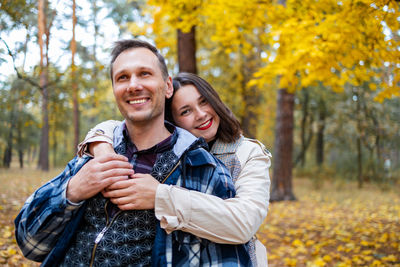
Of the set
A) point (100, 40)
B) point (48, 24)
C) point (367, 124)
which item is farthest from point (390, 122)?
point (48, 24)

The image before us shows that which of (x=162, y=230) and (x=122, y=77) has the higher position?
(x=122, y=77)

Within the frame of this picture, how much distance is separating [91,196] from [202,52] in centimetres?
1181

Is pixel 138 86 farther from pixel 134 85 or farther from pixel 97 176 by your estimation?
pixel 97 176

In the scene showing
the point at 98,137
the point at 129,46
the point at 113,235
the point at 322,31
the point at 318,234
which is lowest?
the point at 318,234

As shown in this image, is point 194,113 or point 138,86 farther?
point 194,113

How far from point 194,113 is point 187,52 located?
413cm

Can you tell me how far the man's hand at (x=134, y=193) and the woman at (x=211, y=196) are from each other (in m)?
0.04

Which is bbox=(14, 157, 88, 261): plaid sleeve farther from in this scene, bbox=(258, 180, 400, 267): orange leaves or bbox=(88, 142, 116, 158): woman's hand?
bbox=(258, 180, 400, 267): orange leaves

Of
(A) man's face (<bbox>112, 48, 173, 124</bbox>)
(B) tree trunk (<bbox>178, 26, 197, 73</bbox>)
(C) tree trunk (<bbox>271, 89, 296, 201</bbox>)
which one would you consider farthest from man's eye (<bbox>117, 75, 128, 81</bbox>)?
(C) tree trunk (<bbox>271, 89, 296, 201</bbox>)

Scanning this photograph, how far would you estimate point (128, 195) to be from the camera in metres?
1.60

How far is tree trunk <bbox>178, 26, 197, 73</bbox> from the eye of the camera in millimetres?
6238

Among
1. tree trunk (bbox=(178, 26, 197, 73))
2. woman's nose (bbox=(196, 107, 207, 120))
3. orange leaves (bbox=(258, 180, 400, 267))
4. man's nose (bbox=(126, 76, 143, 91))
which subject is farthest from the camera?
tree trunk (bbox=(178, 26, 197, 73))

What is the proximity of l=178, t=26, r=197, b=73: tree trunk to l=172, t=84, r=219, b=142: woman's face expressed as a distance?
12.7 ft

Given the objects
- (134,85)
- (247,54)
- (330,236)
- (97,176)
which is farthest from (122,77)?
(247,54)
